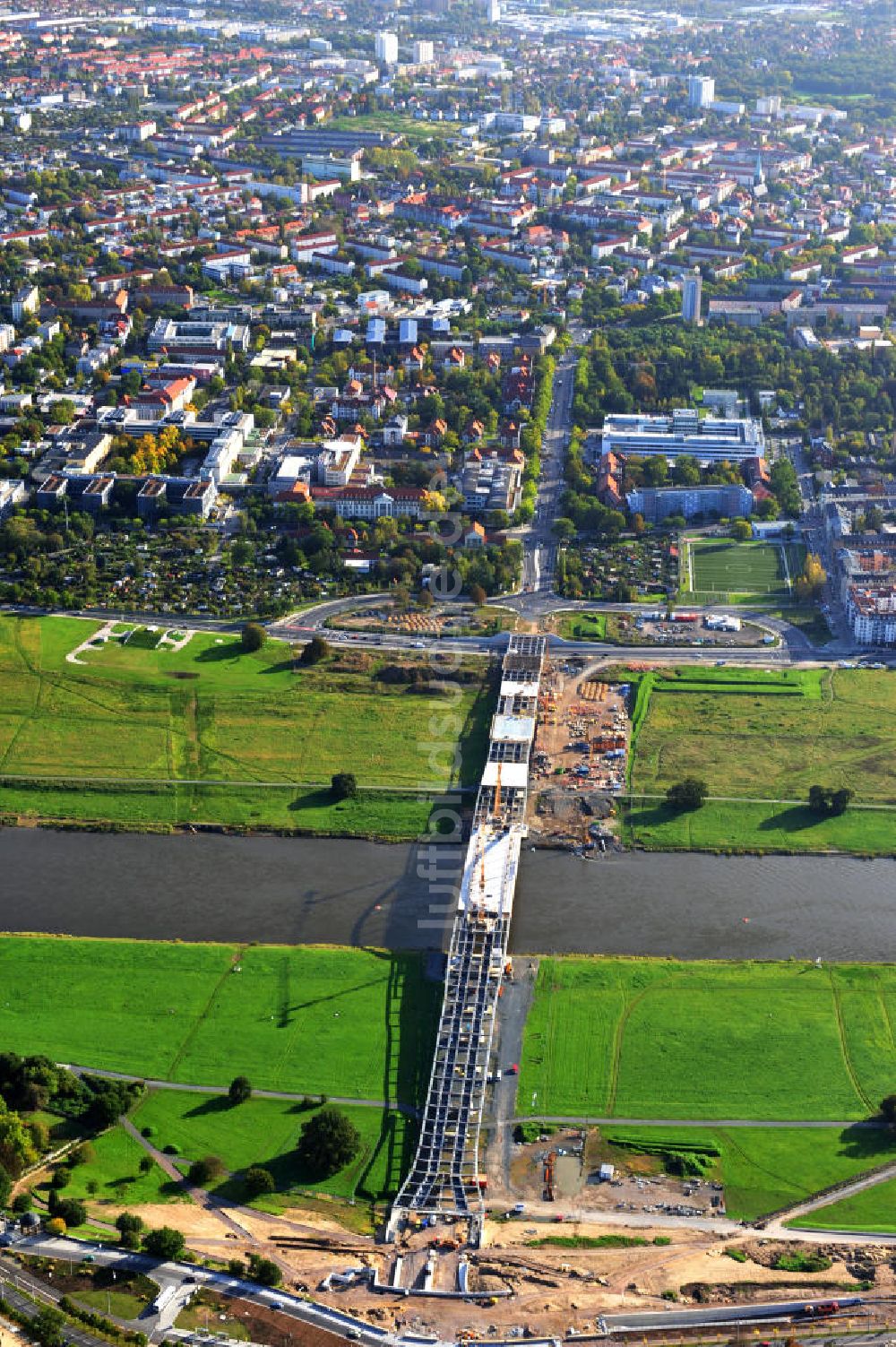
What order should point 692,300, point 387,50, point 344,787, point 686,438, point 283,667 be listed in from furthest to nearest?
point 387,50, point 692,300, point 686,438, point 283,667, point 344,787

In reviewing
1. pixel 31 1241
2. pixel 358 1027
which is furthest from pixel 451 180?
pixel 31 1241

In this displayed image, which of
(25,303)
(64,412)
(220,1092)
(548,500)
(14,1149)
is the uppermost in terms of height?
(25,303)

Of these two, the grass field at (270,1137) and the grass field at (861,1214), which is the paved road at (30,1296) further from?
the grass field at (861,1214)

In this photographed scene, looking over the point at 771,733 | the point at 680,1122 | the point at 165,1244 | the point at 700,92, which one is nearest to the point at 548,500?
the point at 771,733

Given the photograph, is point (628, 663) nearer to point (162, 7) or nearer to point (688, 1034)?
point (688, 1034)

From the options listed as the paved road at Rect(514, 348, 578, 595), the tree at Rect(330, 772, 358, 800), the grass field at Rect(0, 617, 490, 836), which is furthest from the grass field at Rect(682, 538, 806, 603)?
the tree at Rect(330, 772, 358, 800)

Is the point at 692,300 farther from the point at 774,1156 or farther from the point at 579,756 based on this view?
the point at 774,1156

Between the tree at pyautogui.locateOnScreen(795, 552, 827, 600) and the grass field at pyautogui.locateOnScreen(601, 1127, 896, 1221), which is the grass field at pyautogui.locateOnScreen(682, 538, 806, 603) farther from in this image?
the grass field at pyautogui.locateOnScreen(601, 1127, 896, 1221)
